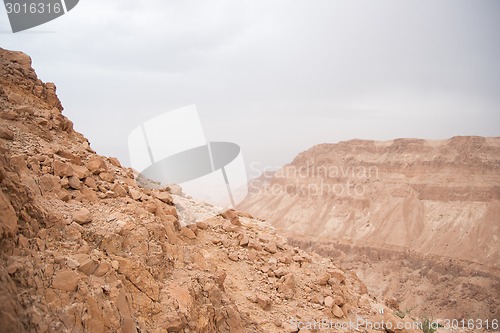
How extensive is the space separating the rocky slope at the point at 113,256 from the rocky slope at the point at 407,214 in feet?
84.3

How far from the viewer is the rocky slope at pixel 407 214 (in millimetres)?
32656

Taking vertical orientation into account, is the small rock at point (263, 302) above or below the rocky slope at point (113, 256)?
below

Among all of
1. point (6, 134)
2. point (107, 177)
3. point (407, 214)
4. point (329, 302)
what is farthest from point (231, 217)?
point (407, 214)

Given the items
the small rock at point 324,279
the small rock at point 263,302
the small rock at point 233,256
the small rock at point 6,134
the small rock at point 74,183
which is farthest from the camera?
the small rock at point 324,279

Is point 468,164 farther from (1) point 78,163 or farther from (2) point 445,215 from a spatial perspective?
(1) point 78,163

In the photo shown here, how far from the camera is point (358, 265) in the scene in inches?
1543

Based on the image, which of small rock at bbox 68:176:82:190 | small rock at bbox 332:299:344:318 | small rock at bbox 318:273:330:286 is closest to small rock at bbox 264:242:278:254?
→ small rock at bbox 318:273:330:286

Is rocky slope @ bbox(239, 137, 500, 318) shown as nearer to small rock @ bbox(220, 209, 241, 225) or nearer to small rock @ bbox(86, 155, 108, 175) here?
small rock @ bbox(220, 209, 241, 225)

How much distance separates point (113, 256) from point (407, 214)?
43.6 m

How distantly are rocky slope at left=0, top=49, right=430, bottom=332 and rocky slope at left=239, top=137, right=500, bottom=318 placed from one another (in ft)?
84.3

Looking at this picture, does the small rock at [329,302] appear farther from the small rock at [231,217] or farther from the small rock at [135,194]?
the small rock at [135,194]

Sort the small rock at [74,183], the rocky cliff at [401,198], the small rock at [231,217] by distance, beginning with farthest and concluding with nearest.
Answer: the rocky cliff at [401,198], the small rock at [231,217], the small rock at [74,183]

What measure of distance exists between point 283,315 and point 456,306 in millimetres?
27087

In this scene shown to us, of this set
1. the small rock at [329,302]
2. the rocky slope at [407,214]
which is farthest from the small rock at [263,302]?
the rocky slope at [407,214]
